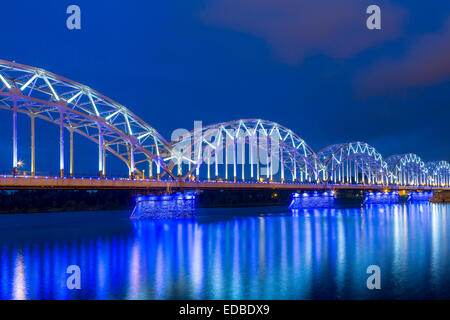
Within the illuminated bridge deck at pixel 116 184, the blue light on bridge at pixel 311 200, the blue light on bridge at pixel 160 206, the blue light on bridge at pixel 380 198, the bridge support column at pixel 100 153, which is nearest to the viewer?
the illuminated bridge deck at pixel 116 184

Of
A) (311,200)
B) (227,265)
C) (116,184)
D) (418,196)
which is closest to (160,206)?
(116,184)

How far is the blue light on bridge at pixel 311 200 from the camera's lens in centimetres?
9862

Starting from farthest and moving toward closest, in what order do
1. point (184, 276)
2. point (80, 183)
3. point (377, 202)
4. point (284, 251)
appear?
point (377, 202) < point (80, 183) < point (284, 251) < point (184, 276)

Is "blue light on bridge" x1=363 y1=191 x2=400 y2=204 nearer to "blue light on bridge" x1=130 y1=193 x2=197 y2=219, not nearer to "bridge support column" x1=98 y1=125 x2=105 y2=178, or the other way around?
"blue light on bridge" x1=130 y1=193 x2=197 y2=219

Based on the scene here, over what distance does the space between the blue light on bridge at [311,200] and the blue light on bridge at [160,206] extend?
38056mm

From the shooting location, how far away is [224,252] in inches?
1261

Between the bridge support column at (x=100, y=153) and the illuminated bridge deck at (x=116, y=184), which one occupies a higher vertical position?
the bridge support column at (x=100, y=153)

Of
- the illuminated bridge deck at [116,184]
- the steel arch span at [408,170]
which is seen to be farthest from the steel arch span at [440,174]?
the illuminated bridge deck at [116,184]

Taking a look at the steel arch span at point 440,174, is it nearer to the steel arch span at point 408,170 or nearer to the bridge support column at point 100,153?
the steel arch span at point 408,170
